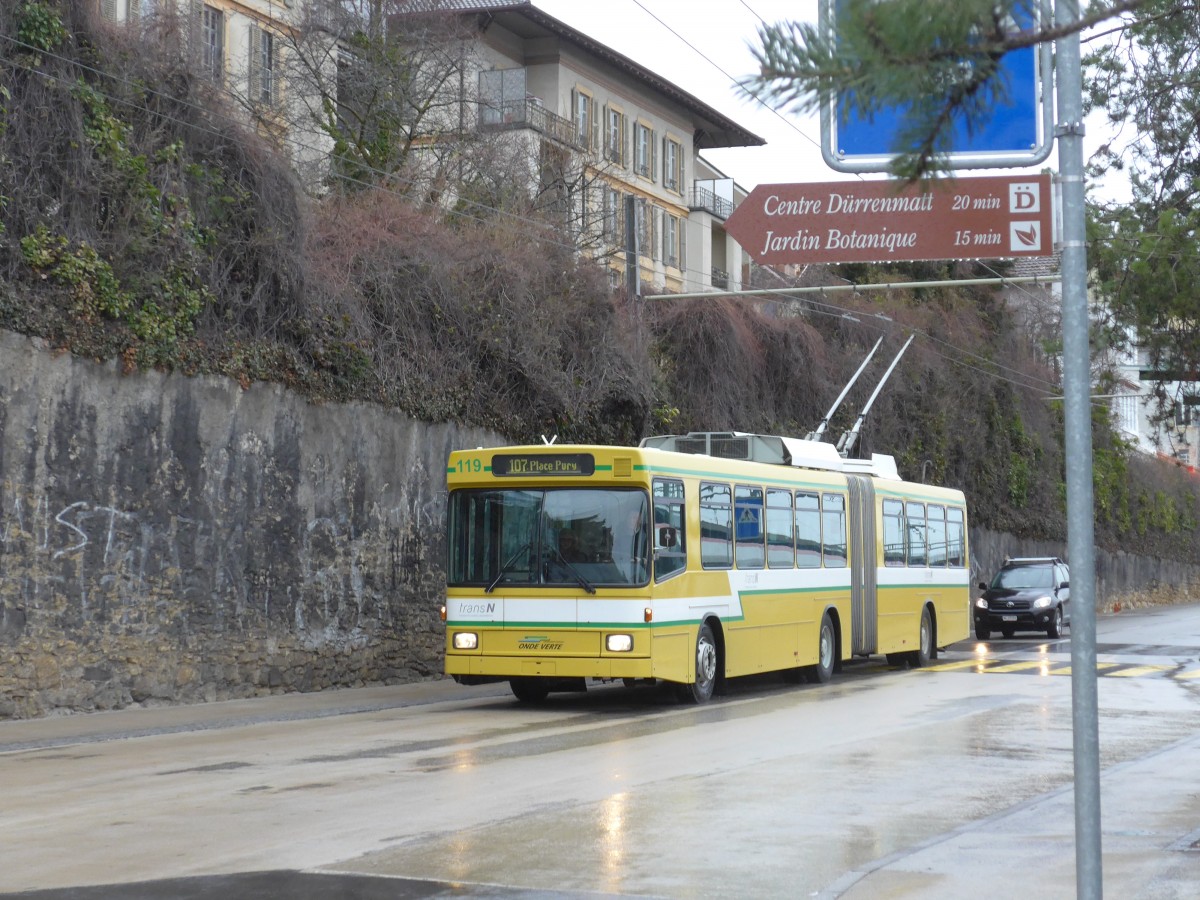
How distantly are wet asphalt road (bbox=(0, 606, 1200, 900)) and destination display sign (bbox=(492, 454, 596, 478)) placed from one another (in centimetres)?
263

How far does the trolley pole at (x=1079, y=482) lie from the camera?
5031 millimetres

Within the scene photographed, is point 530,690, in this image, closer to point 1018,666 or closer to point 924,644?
point 1018,666

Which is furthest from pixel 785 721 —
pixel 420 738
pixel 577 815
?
pixel 577 815

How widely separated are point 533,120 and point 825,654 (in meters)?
25.5

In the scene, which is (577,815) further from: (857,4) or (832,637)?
(832,637)

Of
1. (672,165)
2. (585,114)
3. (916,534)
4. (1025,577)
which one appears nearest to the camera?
(916,534)

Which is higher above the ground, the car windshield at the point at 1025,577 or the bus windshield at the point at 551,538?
the bus windshield at the point at 551,538

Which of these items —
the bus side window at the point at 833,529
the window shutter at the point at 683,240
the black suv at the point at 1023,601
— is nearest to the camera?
the bus side window at the point at 833,529

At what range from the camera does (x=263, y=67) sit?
31891mm

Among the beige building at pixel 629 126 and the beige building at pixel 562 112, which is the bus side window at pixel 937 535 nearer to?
the beige building at pixel 562 112

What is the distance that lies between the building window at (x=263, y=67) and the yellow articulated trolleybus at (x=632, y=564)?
13277mm

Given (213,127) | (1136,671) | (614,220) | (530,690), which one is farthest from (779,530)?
(614,220)

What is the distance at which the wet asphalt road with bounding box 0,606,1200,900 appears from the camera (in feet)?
26.4

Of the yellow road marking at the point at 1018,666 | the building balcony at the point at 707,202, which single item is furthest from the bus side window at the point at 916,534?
the building balcony at the point at 707,202
